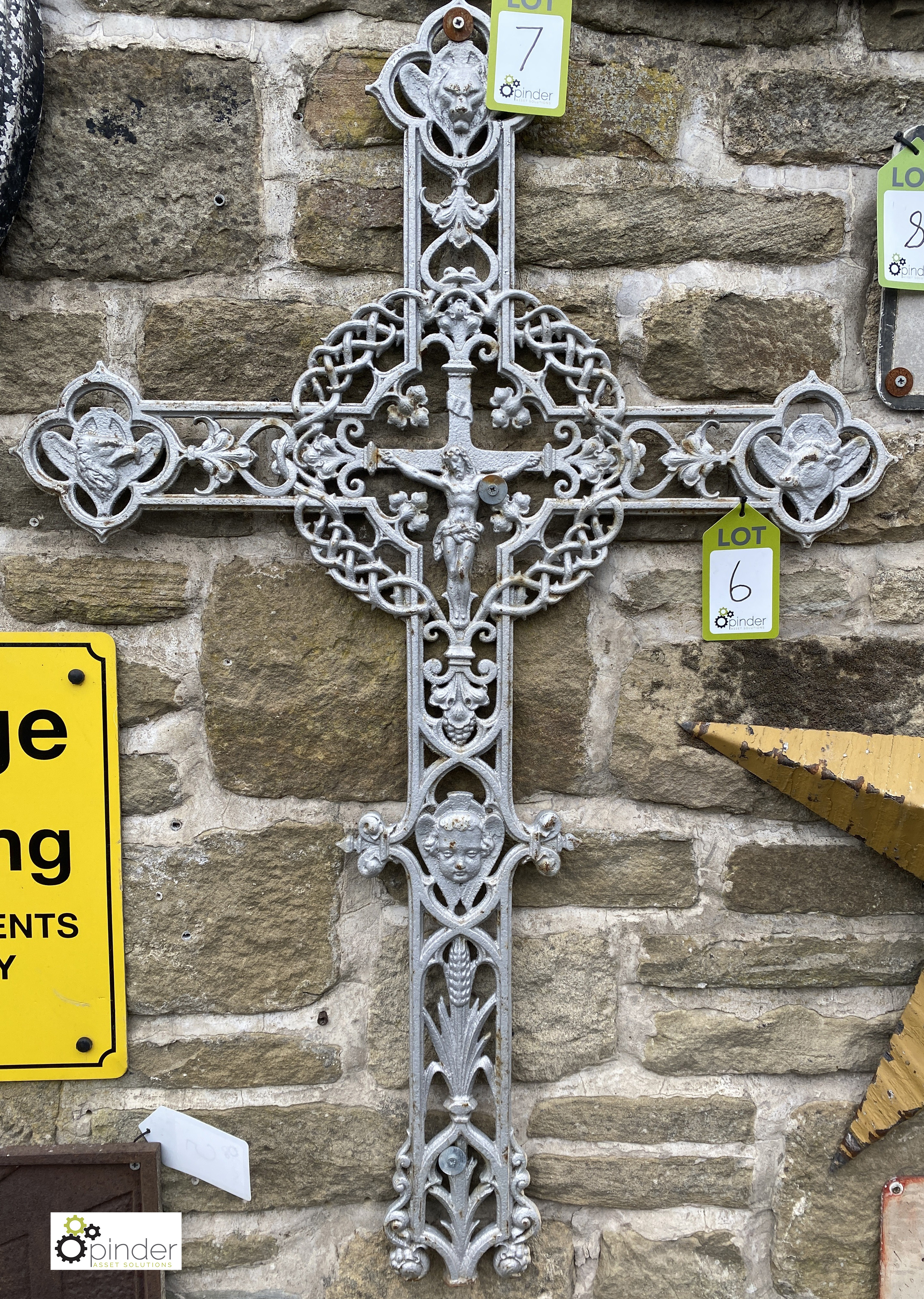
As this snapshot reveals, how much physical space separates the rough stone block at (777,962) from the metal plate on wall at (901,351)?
65cm

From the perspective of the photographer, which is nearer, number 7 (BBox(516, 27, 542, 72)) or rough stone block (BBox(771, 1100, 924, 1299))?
number 7 (BBox(516, 27, 542, 72))

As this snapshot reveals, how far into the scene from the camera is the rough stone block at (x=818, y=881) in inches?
40.9

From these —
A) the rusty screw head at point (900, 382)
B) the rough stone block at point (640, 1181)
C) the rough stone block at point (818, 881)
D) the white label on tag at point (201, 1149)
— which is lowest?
the rough stone block at point (640, 1181)

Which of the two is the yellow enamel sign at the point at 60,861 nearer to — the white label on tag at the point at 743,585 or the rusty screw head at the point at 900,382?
the white label on tag at the point at 743,585

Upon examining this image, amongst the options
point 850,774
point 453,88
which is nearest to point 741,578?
point 850,774

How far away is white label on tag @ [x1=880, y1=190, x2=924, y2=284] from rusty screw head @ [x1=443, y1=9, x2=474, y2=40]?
1.66 ft

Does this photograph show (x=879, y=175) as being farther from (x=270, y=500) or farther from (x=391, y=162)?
(x=270, y=500)

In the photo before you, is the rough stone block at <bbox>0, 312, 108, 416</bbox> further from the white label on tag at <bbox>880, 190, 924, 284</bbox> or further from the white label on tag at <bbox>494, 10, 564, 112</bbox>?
the white label on tag at <bbox>880, 190, 924, 284</bbox>

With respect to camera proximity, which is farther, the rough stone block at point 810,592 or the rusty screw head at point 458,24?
the rough stone block at point 810,592

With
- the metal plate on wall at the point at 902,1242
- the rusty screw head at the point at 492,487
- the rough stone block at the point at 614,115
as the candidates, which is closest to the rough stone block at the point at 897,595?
the rusty screw head at the point at 492,487

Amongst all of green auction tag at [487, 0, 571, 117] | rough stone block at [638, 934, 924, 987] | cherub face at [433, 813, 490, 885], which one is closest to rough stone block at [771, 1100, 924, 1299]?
rough stone block at [638, 934, 924, 987]

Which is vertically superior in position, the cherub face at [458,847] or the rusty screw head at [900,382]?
the rusty screw head at [900,382]

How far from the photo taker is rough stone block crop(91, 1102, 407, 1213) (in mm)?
1012

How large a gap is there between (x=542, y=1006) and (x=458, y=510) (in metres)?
0.59
